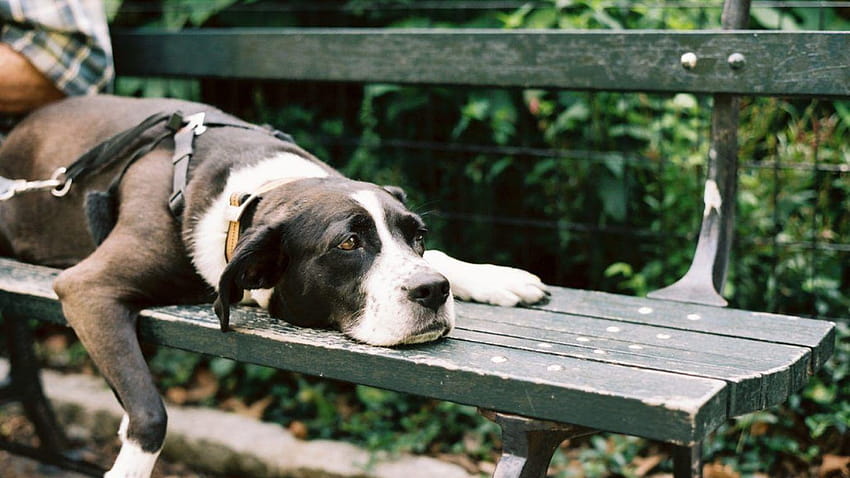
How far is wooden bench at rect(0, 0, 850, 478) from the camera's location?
5.53 feet

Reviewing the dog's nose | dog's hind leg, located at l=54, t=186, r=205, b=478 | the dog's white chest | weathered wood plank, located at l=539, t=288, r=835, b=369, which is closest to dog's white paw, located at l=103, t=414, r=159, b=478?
dog's hind leg, located at l=54, t=186, r=205, b=478

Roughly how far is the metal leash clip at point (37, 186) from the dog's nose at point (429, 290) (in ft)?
3.88

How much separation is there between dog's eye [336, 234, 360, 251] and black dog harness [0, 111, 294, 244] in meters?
0.53

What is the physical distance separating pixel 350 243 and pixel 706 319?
2.56ft

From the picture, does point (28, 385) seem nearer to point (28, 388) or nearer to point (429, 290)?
point (28, 388)

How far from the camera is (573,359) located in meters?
1.83

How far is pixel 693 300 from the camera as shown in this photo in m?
2.36

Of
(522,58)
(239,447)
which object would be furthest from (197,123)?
(239,447)

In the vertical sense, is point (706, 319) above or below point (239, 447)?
above

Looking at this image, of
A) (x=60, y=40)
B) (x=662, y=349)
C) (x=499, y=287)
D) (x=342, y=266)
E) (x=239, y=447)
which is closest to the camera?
(x=662, y=349)

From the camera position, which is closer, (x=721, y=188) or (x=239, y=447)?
(x=721, y=188)

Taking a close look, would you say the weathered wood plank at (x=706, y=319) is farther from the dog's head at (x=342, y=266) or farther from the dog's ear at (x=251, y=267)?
the dog's ear at (x=251, y=267)

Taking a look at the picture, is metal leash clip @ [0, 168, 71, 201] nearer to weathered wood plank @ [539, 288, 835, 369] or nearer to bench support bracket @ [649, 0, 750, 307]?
weathered wood plank @ [539, 288, 835, 369]

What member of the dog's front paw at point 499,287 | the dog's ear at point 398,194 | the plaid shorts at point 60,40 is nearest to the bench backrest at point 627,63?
the dog's front paw at point 499,287
